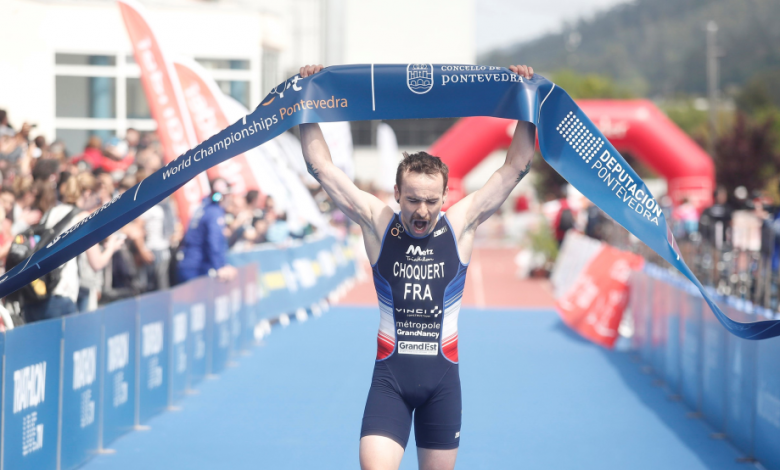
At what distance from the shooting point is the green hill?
13162 cm

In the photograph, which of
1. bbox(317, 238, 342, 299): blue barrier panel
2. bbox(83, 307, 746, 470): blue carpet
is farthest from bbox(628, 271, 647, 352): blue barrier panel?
bbox(317, 238, 342, 299): blue barrier panel

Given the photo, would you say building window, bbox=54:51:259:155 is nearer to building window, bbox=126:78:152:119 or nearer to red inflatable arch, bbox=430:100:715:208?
building window, bbox=126:78:152:119

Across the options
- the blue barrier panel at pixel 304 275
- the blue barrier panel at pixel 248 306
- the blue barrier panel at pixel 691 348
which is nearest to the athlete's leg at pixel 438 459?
the blue barrier panel at pixel 691 348

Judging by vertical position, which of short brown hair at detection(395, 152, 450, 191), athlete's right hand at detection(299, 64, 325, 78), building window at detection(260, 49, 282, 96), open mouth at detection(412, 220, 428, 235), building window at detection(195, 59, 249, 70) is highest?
building window at detection(260, 49, 282, 96)

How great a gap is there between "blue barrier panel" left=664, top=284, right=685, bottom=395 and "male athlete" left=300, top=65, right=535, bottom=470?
5.71 meters

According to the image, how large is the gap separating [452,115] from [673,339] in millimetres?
6128

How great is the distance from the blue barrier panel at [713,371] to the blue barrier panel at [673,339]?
104 centimetres

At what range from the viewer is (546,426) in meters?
8.05

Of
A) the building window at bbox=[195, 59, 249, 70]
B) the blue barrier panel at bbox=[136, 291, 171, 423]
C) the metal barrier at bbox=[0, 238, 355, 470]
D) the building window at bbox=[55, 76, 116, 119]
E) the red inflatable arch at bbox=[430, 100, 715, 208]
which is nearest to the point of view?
the metal barrier at bbox=[0, 238, 355, 470]

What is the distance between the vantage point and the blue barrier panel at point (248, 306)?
1219 cm

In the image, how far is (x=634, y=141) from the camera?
28812 millimetres

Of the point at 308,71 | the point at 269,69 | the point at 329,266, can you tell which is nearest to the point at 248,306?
the point at 329,266

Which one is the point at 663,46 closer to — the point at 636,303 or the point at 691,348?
the point at 636,303

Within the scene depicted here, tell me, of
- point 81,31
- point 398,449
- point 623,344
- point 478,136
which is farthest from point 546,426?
point 478,136
